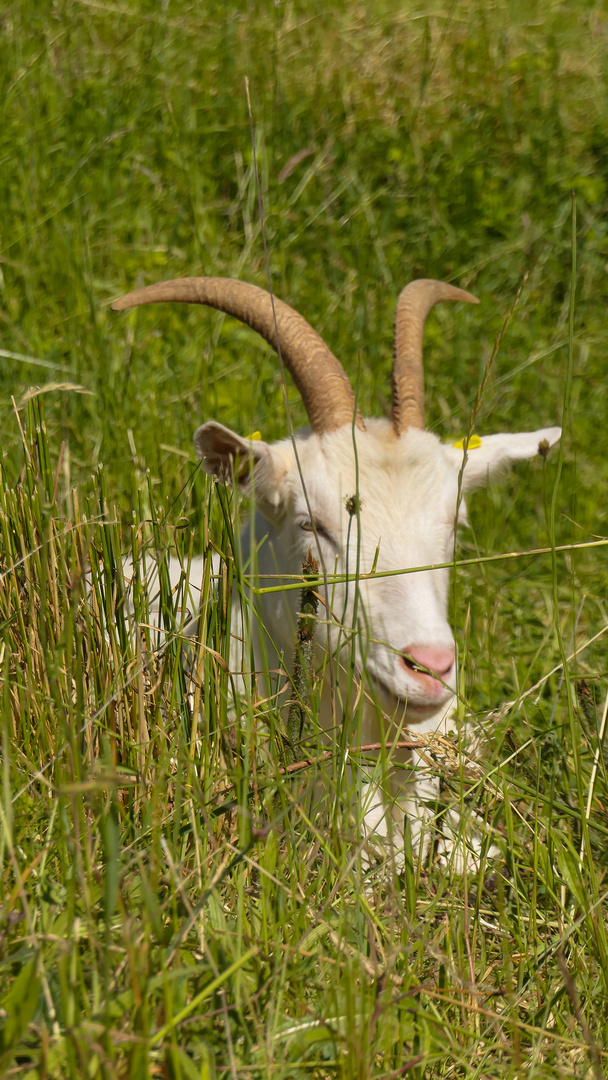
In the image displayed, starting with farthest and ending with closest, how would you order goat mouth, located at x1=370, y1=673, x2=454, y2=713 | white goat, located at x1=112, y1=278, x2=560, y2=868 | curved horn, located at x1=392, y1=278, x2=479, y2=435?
curved horn, located at x1=392, y1=278, x2=479, y2=435
white goat, located at x1=112, y1=278, x2=560, y2=868
goat mouth, located at x1=370, y1=673, x2=454, y2=713

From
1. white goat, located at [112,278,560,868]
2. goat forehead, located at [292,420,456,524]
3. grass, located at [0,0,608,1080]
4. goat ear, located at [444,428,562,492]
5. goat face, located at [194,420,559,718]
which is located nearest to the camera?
grass, located at [0,0,608,1080]

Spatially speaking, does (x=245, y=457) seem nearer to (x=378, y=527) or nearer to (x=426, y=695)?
(x=378, y=527)

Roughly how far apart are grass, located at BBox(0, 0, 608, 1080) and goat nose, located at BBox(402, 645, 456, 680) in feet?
0.19

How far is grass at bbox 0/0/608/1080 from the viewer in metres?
1.68

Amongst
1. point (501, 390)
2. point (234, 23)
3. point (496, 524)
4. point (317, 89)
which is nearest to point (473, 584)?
point (496, 524)

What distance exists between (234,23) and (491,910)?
24.7 feet

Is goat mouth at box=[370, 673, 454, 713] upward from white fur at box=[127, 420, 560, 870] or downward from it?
downward

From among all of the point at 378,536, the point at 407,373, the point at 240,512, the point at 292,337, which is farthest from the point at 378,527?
the point at 292,337

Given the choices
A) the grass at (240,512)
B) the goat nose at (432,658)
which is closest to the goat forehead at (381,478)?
the grass at (240,512)

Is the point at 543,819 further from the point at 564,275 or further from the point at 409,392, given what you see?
the point at 564,275

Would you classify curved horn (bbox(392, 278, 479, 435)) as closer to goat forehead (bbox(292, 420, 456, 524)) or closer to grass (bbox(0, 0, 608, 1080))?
Result: goat forehead (bbox(292, 420, 456, 524))

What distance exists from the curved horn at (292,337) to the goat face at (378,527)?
10cm

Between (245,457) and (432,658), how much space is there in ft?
3.17

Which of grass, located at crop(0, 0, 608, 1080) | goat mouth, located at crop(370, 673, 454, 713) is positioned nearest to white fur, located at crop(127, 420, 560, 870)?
goat mouth, located at crop(370, 673, 454, 713)
